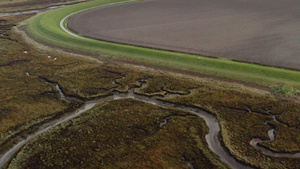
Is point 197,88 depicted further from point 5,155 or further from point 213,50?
point 5,155

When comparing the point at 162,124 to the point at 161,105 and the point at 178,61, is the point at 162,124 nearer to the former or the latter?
the point at 161,105

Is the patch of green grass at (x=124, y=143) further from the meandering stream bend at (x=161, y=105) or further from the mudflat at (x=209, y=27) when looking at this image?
the mudflat at (x=209, y=27)

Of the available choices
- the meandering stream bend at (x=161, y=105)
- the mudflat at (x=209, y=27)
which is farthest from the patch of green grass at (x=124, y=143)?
the mudflat at (x=209, y=27)

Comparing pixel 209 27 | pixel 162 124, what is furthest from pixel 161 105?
pixel 209 27

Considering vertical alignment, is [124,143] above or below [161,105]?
below

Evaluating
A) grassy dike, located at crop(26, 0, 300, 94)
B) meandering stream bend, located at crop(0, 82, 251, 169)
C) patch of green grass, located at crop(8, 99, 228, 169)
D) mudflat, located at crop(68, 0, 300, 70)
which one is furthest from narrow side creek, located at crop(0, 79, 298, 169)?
mudflat, located at crop(68, 0, 300, 70)

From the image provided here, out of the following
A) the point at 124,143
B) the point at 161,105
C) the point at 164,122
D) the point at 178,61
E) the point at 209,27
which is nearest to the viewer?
the point at 124,143

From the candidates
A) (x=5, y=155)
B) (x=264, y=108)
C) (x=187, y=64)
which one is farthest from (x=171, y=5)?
(x=5, y=155)

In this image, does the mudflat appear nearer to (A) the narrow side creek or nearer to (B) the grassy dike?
(B) the grassy dike
